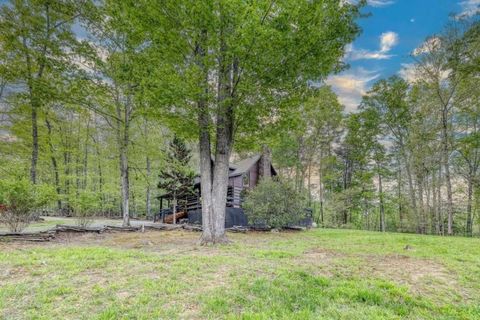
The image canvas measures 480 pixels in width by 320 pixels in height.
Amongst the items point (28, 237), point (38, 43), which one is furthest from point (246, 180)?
point (38, 43)

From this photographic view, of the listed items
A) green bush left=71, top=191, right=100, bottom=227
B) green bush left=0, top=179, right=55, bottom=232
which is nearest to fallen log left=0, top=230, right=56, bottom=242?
green bush left=0, top=179, right=55, bottom=232

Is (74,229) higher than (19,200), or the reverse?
(19,200)

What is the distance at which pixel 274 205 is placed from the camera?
12.9m

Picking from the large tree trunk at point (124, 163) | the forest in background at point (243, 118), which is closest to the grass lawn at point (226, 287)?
the forest in background at point (243, 118)

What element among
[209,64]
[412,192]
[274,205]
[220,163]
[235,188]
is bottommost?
[274,205]

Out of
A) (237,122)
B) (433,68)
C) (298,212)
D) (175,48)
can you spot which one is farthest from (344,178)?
(175,48)

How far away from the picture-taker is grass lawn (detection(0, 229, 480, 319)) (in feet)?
9.72

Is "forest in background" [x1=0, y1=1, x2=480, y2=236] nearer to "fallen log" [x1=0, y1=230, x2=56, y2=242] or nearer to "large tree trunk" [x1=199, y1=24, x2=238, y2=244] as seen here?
"large tree trunk" [x1=199, y1=24, x2=238, y2=244]

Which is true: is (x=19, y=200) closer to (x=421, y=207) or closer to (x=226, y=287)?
(x=226, y=287)

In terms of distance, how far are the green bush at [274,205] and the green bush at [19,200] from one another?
28.5 feet

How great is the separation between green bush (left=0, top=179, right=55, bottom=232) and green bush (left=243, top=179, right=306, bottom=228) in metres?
8.68

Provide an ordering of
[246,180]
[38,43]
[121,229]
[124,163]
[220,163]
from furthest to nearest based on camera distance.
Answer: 1. [246,180]
2. [124,163]
3. [38,43]
4. [121,229]
5. [220,163]

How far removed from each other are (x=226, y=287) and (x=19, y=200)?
7.60m

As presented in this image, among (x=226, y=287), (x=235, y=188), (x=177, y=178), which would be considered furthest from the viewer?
(x=235, y=188)
